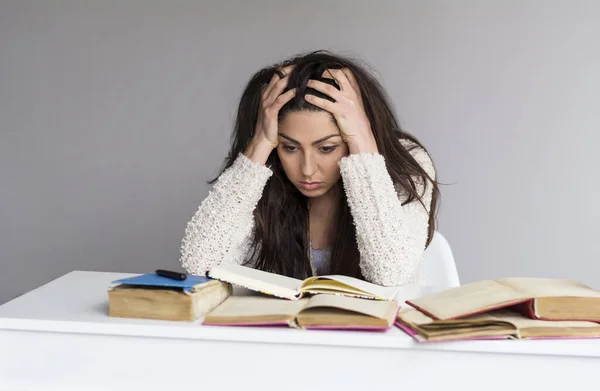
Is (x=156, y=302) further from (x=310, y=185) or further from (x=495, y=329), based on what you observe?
(x=310, y=185)

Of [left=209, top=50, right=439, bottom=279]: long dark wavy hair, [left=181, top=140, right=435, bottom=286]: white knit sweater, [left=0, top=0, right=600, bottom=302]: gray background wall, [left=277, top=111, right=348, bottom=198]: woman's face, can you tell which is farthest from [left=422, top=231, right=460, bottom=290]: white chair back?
[left=0, top=0, right=600, bottom=302]: gray background wall

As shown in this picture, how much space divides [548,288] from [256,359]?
447 mm

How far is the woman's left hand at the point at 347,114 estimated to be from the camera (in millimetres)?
1562

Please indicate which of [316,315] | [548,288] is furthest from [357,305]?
[548,288]

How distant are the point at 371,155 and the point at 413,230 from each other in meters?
0.20

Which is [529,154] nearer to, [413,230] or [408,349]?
[413,230]

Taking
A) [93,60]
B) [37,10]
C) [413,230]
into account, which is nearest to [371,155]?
[413,230]

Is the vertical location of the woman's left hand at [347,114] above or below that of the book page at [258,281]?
above

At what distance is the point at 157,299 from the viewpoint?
1.03 metres

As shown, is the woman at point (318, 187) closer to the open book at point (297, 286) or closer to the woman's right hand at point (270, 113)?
the woman's right hand at point (270, 113)

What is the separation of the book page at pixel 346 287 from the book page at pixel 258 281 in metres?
0.03

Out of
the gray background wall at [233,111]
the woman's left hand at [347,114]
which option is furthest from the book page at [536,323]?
the gray background wall at [233,111]

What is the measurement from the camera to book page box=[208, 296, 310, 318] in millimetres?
999

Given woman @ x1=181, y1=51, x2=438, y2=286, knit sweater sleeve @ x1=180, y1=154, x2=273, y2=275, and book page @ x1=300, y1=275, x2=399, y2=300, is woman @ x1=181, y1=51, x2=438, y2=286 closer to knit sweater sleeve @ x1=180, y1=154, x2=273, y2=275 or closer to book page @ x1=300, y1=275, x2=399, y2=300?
knit sweater sleeve @ x1=180, y1=154, x2=273, y2=275
